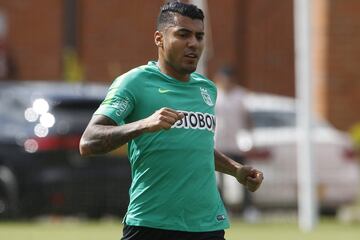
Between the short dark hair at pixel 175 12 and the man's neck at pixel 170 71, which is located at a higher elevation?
the short dark hair at pixel 175 12

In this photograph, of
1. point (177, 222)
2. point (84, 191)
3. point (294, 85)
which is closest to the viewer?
point (177, 222)

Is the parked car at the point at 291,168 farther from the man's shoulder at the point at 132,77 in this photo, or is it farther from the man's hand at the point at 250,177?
the man's shoulder at the point at 132,77

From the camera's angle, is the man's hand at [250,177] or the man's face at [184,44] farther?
the man's hand at [250,177]

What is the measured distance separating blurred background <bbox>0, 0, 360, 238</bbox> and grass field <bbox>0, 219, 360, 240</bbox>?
32cm

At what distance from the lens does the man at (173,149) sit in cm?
702

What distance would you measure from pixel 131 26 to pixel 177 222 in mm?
23788

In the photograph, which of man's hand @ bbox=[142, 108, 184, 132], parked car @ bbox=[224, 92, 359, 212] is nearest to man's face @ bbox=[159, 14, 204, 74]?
man's hand @ bbox=[142, 108, 184, 132]

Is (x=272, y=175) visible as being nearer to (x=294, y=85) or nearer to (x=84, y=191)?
(x=84, y=191)

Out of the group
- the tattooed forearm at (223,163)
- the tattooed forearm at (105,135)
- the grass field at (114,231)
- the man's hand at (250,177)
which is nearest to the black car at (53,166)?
the grass field at (114,231)

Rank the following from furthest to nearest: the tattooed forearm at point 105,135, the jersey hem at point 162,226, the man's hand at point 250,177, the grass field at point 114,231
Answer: the grass field at point 114,231 < the man's hand at point 250,177 < the jersey hem at point 162,226 < the tattooed forearm at point 105,135

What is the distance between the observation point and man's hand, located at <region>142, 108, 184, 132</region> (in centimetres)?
642

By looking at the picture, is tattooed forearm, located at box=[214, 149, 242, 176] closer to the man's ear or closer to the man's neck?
the man's neck

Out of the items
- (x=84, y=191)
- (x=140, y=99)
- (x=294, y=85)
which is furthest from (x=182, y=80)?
(x=294, y=85)

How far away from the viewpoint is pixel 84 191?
1722 cm
